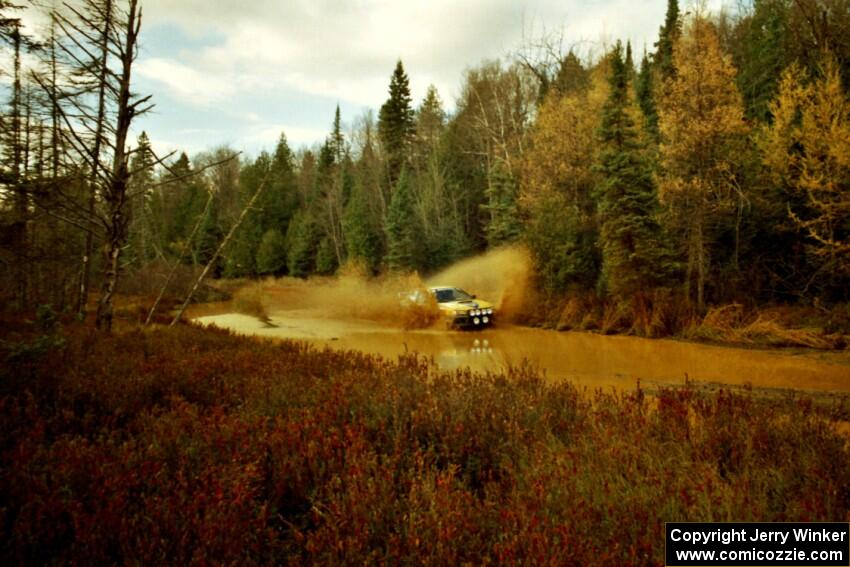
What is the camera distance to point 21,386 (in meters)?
5.99

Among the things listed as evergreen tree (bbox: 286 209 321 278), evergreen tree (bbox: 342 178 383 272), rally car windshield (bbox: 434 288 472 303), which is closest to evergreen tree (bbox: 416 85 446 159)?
evergreen tree (bbox: 342 178 383 272)

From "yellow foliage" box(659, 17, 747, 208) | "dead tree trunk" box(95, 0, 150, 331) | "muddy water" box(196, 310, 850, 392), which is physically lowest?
"muddy water" box(196, 310, 850, 392)

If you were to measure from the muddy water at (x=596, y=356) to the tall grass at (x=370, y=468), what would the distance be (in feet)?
9.56

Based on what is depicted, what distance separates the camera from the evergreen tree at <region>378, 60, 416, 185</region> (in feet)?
182

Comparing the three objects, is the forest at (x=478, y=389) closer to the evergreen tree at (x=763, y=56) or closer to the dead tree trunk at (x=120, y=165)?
the dead tree trunk at (x=120, y=165)

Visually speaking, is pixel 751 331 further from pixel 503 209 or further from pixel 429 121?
pixel 429 121

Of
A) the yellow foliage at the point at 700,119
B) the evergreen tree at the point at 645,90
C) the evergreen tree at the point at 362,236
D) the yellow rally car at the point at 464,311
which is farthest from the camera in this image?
the evergreen tree at the point at 362,236

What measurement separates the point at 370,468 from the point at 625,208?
63.4 feet

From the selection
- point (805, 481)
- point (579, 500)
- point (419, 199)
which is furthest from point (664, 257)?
point (419, 199)

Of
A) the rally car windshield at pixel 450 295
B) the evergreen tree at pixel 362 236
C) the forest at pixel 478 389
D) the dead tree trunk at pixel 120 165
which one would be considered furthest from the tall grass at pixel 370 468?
the evergreen tree at pixel 362 236

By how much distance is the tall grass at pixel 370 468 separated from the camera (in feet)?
10.0

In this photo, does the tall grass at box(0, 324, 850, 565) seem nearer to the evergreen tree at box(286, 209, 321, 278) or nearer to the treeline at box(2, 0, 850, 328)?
the treeline at box(2, 0, 850, 328)

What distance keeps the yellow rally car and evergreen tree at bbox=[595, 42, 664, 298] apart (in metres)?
5.63

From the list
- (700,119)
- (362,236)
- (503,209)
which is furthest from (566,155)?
(362,236)
